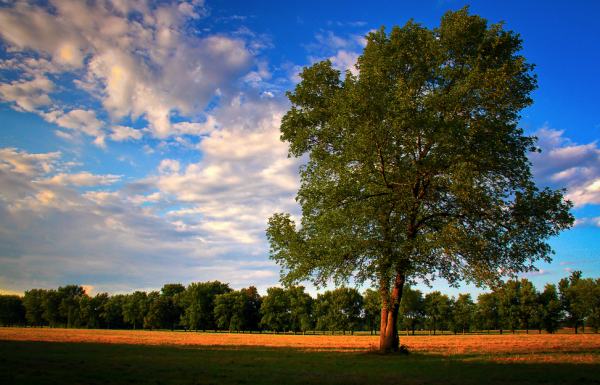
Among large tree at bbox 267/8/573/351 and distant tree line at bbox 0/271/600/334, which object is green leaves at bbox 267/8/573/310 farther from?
distant tree line at bbox 0/271/600/334

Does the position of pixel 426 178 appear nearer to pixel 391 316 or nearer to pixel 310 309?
pixel 391 316

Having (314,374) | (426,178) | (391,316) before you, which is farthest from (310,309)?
(314,374)

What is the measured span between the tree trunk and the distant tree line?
69.2 metres

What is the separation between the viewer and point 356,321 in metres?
111

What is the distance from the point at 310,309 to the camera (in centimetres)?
11512

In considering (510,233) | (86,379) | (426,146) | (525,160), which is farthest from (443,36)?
(86,379)

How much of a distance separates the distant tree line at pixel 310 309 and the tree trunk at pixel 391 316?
227 feet

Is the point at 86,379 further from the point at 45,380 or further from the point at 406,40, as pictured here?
the point at 406,40

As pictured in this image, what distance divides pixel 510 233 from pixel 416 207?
6134 mm

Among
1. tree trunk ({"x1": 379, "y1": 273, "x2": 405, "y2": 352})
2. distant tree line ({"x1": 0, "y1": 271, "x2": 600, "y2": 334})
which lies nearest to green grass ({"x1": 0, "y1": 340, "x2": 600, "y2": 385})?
tree trunk ({"x1": 379, "y1": 273, "x2": 405, "y2": 352})

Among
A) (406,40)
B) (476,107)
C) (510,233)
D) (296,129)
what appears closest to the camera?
(510,233)

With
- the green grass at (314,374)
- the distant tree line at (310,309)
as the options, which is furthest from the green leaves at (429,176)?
the distant tree line at (310,309)

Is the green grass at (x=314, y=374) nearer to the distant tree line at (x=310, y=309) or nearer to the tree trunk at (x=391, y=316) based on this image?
the tree trunk at (x=391, y=316)

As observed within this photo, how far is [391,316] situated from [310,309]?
97.2 meters
